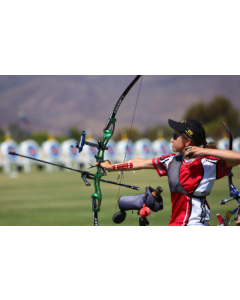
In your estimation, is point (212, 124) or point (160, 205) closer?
point (160, 205)

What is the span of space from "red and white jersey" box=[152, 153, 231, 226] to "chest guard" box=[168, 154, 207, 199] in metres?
0.02

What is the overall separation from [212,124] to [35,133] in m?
15.5

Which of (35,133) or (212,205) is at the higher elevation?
(35,133)

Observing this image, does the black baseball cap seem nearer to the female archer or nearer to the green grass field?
the female archer

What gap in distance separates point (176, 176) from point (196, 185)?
148 millimetres

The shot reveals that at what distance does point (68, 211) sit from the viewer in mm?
9406

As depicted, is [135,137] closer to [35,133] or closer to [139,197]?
[35,133]

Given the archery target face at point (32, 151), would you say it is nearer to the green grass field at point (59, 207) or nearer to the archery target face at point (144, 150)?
the archery target face at point (144, 150)

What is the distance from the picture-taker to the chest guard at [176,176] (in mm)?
2934

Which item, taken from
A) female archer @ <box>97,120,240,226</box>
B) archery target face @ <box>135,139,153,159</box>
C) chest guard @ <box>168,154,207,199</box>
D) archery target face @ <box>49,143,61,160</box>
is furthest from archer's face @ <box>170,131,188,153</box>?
archery target face @ <box>135,139,153,159</box>

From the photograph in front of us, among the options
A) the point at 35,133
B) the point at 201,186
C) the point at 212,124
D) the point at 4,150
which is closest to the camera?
the point at 201,186

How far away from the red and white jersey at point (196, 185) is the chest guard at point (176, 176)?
0.07 feet

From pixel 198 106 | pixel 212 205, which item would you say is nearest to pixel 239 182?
pixel 212 205

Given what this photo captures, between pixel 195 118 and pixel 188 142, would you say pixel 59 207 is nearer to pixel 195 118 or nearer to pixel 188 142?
pixel 188 142
